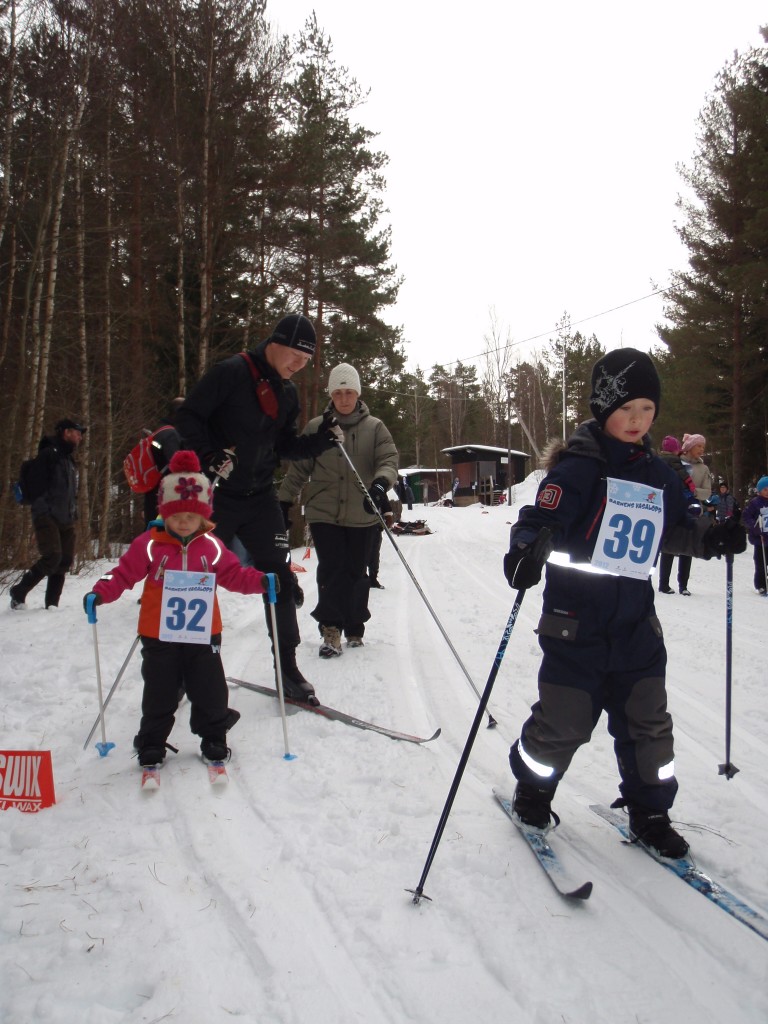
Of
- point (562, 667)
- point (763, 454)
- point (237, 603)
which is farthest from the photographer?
point (763, 454)

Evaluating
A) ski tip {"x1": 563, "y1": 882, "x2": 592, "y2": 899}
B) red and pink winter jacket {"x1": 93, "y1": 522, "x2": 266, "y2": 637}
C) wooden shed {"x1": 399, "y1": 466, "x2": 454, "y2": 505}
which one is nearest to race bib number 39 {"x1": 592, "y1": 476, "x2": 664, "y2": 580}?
ski tip {"x1": 563, "y1": 882, "x2": 592, "y2": 899}

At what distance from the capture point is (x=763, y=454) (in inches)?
732

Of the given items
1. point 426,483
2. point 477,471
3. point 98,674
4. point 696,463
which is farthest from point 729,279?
point 426,483

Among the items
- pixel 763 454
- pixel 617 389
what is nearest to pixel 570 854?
pixel 617 389

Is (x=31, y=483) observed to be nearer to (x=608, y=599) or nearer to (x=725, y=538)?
(x=608, y=599)

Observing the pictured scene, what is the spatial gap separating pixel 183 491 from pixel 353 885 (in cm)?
191

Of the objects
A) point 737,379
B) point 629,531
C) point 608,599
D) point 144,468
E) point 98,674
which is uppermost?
point 737,379

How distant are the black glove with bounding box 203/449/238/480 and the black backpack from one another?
4148 mm

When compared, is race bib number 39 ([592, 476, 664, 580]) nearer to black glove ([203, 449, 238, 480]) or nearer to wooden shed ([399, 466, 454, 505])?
black glove ([203, 449, 238, 480])

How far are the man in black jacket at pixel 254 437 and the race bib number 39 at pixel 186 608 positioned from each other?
661 millimetres

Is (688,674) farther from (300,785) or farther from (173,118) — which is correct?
(173,118)

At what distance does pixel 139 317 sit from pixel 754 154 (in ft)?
49.1

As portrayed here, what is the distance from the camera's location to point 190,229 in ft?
41.9

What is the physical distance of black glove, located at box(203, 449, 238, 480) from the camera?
3531 millimetres
